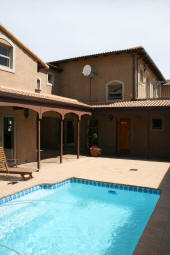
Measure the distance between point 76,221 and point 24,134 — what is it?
6931 mm

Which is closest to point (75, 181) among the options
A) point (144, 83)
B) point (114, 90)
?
point (114, 90)

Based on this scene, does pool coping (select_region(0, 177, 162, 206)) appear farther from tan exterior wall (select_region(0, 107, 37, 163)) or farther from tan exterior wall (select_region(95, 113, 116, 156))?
tan exterior wall (select_region(95, 113, 116, 156))

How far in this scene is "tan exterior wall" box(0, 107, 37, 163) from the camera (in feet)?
37.8

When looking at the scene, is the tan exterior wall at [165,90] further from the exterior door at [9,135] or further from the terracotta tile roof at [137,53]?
the exterior door at [9,135]

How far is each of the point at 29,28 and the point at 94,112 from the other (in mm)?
7035

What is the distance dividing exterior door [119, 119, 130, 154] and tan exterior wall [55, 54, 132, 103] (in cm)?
190

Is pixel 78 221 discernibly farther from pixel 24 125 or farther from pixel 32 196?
pixel 24 125

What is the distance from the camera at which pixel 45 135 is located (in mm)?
19984

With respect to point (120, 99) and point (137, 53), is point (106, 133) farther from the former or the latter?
point (137, 53)

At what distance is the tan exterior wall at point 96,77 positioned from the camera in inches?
679

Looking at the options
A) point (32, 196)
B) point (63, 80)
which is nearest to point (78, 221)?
point (32, 196)

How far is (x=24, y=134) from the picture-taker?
12172mm

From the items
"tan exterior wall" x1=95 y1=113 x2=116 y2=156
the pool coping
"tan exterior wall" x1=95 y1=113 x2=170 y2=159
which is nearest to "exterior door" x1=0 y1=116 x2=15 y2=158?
the pool coping

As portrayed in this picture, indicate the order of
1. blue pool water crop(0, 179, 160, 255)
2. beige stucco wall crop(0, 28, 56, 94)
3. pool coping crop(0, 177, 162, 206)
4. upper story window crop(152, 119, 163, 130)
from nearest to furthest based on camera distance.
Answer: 1. blue pool water crop(0, 179, 160, 255)
2. pool coping crop(0, 177, 162, 206)
3. beige stucco wall crop(0, 28, 56, 94)
4. upper story window crop(152, 119, 163, 130)
